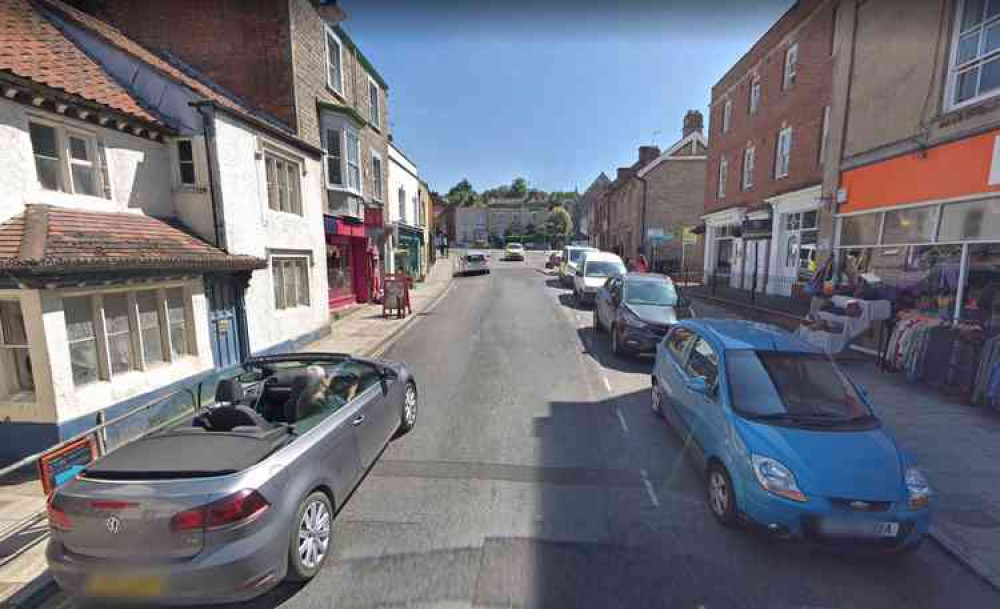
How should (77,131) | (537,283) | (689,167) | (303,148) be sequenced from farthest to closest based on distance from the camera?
(689,167), (537,283), (303,148), (77,131)

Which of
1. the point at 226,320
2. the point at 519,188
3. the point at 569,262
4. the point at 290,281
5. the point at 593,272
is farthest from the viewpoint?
the point at 519,188

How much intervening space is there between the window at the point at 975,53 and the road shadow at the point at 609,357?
7288 mm

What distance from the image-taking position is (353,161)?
13375mm

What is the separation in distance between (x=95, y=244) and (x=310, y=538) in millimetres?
5060

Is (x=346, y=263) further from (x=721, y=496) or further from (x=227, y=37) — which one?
(x=721, y=496)

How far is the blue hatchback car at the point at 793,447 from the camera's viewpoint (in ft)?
10.0

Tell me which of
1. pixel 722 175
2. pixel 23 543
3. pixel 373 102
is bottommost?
pixel 23 543

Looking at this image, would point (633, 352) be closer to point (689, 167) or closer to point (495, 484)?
point (495, 484)

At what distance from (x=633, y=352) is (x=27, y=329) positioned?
920cm

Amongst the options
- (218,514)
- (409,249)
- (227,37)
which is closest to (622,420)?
(218,514)

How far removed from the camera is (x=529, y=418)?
5973 millimetres

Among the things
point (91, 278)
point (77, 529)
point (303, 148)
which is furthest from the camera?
point (303, 148)

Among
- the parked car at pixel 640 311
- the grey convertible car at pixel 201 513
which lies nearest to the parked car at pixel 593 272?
the parked car at pixel 640 311

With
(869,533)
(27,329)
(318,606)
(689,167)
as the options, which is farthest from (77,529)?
(689,167)
